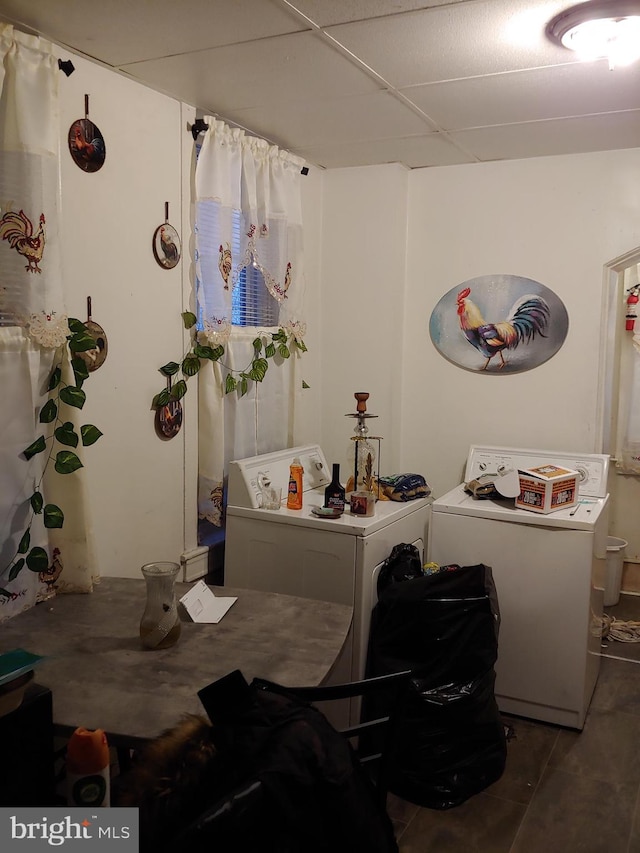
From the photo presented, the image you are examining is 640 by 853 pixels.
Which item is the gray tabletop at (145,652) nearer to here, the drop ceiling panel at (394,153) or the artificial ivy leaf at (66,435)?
the artificial ivy leaf at (66,435)

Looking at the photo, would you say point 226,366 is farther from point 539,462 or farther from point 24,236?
point 539,462

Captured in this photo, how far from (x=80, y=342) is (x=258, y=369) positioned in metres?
1.11

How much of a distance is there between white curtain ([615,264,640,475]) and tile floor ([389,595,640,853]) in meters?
1.78

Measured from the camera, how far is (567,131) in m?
3.06

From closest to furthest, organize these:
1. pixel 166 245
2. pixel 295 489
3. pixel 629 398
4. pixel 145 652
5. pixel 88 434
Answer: pixel 145 652, pixel 88 434, pixel 166 245, pixel 295 489, pixel 629 398

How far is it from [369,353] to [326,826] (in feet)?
9.37

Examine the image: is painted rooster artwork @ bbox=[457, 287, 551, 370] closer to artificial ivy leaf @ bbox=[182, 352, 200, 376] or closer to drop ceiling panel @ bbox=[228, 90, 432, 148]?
drop ceiling panel @ bbox=[228, 90, 432, 148]

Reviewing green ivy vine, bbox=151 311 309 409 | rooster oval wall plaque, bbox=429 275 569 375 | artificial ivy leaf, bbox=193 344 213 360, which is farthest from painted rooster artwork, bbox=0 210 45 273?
rooster oval wall plaque, bbox=429 275 569 375

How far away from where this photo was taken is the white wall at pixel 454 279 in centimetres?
348

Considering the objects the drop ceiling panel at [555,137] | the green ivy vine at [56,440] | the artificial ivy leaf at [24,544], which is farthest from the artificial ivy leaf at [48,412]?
the drop ceiling panel at [555,137]

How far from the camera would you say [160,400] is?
9.09 feet

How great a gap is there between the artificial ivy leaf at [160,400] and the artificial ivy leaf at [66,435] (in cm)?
55

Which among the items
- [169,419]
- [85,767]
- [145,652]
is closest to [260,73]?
[169,419]

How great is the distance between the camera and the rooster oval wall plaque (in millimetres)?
3564
